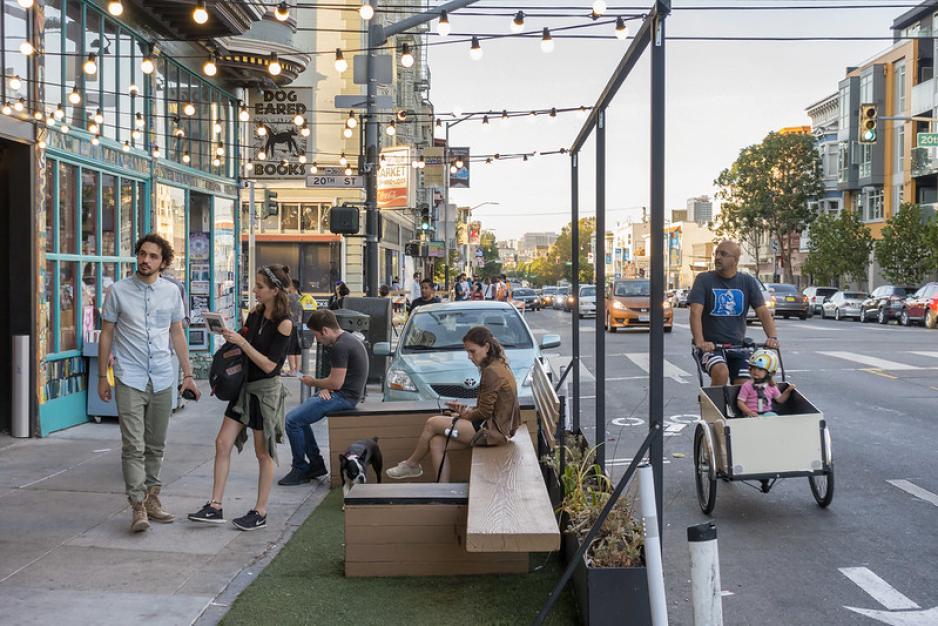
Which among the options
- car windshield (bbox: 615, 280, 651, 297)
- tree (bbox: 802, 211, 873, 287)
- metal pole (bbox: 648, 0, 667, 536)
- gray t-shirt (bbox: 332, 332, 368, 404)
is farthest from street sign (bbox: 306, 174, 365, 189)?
tree (bbox: 802, 211, 873, 287)

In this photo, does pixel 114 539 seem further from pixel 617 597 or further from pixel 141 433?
pixel 617 597

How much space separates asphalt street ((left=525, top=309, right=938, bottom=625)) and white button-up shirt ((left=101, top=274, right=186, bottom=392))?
3420 millimetres

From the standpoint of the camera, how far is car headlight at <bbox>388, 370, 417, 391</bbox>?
34.6 feet

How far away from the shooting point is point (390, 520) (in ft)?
19.9

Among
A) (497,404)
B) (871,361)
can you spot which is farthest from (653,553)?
(871,361)

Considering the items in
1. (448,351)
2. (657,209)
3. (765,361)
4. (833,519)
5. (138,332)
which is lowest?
(833,519)

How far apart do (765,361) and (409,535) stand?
11.2 ft

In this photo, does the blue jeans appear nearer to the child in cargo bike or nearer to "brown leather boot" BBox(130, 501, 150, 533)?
"brown leather boot" BBox(130, 501, 150, 533)

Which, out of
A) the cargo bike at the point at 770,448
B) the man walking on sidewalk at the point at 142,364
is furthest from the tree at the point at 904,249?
the man walking on sidewalk at the point at 142,364

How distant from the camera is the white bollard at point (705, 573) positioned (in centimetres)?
404

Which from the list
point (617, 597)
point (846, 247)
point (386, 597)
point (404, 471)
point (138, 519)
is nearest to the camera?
point (617, 597)

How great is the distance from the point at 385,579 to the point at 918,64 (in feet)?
184

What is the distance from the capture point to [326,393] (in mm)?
A: 8859

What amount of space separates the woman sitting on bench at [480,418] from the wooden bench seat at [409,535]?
1.24 metres
